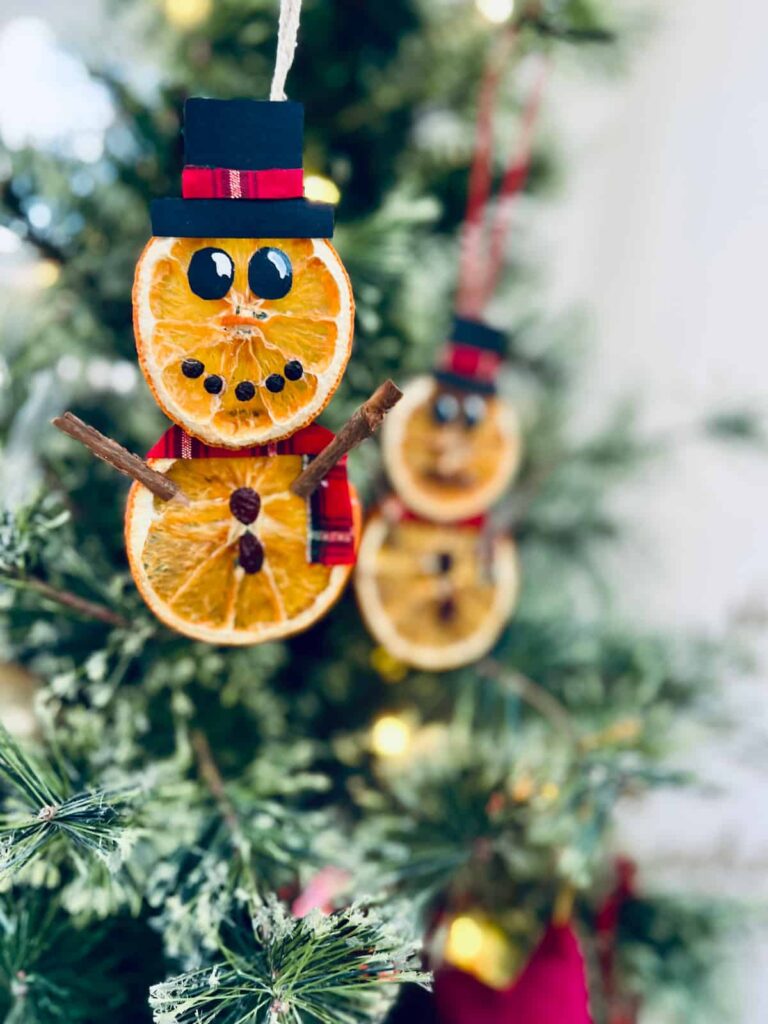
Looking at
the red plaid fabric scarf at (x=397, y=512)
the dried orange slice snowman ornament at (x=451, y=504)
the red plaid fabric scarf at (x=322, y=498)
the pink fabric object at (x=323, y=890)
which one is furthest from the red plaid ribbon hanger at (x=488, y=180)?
the pink fabric object at (x=323, y=890)

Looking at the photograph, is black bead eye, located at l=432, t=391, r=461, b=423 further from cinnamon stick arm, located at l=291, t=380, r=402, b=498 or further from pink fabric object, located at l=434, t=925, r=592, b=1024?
pink fabric object, located at l=434, t=925, r=592, b=1024

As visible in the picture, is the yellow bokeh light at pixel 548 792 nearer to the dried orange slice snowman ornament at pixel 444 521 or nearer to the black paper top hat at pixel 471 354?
the dried orange slice snowman ornament at pixel 444 521

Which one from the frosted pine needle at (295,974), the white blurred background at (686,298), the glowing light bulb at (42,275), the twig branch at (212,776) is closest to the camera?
the frosted pine needle at (295,974)

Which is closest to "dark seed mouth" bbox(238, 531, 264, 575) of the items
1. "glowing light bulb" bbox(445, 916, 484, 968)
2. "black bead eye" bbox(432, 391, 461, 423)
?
"black bead eye" bbox(432, 391, 461, 423)

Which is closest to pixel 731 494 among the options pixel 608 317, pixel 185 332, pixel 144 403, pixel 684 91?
pixel 608 317

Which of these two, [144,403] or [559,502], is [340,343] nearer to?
[144,403]

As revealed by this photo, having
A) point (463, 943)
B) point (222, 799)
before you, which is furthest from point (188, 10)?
point (463, 943)
